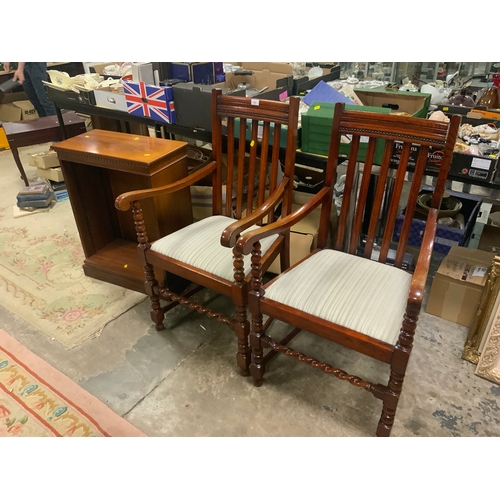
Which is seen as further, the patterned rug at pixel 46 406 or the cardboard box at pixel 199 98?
the cardboard box at pixel 199 98

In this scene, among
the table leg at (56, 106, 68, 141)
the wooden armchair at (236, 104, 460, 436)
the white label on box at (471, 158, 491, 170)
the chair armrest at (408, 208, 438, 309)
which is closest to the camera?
the chair armrest at (408, 208, 438, 309)

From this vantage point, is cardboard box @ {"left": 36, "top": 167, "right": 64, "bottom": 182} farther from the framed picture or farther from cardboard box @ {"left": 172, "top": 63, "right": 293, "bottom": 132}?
the framed picture

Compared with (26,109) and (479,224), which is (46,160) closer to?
(26,109)

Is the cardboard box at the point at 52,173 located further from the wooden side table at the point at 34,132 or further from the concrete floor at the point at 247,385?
the concrete floor at the point at 247,385

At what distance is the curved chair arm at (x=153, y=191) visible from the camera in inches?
64.8

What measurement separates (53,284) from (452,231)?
2.26 meters

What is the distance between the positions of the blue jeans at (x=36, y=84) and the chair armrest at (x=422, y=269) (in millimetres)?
3925

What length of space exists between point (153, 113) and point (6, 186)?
6.50 feet

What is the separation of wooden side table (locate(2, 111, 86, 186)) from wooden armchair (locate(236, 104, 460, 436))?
2559mm

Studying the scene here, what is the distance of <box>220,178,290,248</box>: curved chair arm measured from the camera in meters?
1.40

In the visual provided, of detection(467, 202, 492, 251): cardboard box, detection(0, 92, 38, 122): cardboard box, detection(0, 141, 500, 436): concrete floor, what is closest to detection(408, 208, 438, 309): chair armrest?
detection(0, 141, 500, 436): concrete floor

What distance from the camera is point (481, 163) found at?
1.58 meters

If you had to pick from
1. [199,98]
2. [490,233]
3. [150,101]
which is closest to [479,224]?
[490,233]

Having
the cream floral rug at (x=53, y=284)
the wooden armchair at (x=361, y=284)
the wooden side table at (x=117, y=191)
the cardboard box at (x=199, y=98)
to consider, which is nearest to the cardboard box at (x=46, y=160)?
the cream floral rug at (x=53, y=284)
